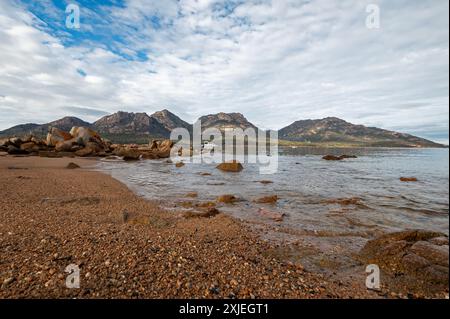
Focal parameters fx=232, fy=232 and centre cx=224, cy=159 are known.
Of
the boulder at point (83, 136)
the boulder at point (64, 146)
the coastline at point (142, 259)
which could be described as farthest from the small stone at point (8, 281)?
the boulder at point (83, 136)

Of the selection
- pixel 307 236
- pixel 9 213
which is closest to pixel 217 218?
pixel 307 236

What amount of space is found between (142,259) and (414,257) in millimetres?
6707

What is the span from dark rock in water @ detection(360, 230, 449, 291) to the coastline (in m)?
1.38

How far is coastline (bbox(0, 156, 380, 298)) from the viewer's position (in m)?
4.36

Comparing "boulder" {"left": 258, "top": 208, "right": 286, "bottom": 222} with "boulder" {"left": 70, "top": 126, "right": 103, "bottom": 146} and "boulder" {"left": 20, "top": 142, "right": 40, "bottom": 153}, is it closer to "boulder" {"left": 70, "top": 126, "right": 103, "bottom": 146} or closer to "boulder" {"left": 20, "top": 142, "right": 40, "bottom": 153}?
"boulder" {"left": 20, "top": 142, "right": 40, "bottom": 153}

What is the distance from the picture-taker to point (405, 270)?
5590 mm

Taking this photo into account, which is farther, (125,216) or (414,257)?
(125,216)

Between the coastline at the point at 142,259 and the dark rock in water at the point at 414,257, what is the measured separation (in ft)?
4.52

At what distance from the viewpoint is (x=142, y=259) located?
5.40m

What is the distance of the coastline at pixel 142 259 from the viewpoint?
436cm

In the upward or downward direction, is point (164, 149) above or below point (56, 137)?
below

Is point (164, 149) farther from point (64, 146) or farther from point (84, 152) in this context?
point (64, 146)

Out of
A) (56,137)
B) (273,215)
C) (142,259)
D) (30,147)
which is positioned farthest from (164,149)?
(142,259)
